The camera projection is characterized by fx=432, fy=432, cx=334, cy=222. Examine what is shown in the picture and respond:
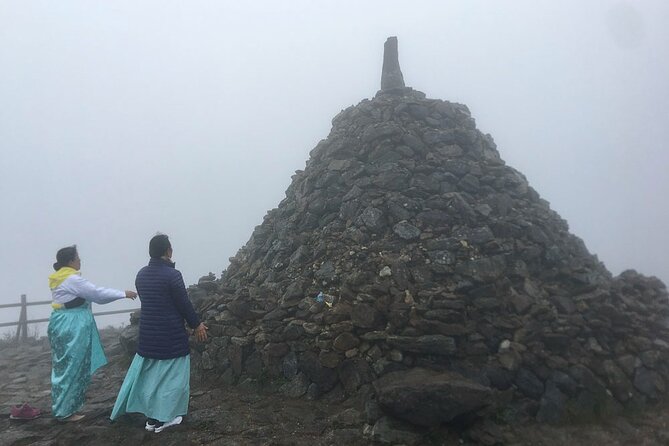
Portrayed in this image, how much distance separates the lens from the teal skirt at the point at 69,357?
18.7ft

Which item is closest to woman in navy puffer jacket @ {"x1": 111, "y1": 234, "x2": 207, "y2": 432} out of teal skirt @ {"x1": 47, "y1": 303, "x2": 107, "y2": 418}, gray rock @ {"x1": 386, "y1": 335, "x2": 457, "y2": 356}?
teal skirt @ {"x1": 47, "y1": 303, "x2": 107, "y2": 418}

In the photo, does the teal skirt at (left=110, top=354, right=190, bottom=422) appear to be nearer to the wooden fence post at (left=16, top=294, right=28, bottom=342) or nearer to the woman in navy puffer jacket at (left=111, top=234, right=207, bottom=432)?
the woman in navy puffer jacket at (left=111, top=234, right=207, bottom=432)

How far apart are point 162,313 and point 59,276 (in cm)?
158

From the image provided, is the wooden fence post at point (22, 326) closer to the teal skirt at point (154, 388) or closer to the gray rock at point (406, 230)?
the teal skirt at point (154, 388)

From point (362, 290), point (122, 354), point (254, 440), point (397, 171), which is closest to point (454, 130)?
point (397, 171)

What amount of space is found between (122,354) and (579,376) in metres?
8.85

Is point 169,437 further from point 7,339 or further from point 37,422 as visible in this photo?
point 7,339

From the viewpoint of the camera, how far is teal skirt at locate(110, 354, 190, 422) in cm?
539

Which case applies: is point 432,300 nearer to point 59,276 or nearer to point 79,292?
point 79,292

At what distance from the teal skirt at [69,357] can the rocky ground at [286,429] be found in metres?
0.32

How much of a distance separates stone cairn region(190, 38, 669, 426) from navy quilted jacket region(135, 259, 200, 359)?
6.09 ft

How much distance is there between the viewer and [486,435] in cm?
510

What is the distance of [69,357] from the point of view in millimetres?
5719

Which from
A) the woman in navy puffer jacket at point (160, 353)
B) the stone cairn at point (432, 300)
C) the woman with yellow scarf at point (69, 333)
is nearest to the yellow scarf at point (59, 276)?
the woman with yellow scarf at point (69, 333)
